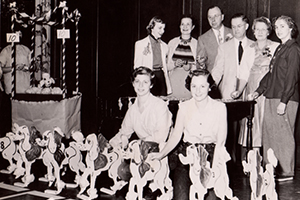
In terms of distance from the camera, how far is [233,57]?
15.1 ft

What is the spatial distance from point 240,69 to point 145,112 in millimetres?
1568

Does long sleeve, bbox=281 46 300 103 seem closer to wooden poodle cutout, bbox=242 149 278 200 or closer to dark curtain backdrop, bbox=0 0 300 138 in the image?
wooden poodle cutout, bbox=242 149 278 200

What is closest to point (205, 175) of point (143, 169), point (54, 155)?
point (143, 169)

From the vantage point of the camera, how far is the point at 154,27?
4.73m

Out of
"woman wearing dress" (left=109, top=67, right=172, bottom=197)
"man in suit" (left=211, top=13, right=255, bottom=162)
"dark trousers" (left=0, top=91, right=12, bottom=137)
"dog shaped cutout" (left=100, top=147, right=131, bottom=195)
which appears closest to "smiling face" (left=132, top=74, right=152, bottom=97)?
"woman wearing dress" (left=109, top=67, right=172, bottom=197)

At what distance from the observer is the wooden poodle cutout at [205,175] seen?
2.92 meters

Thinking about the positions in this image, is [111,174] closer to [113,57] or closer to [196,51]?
[196,51]

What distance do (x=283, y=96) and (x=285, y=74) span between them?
0.67 feet

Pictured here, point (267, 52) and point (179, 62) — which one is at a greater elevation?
point (267, 52)

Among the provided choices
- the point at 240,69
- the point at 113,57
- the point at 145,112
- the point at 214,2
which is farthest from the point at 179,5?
the point at 145,112

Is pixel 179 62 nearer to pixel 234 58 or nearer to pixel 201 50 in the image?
pixel 201 50

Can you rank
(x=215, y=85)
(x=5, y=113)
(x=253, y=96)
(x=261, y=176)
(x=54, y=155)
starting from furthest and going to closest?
(x=5, y=113)
(x=215, y=85)
(x=253, y=96)
(x=54, y=155)
(x=261, y=176)

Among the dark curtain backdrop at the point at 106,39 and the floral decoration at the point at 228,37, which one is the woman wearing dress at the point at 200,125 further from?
the dark curtain backdrop at the point at 106,39

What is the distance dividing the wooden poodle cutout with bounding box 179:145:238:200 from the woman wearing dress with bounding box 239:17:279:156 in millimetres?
1641
